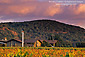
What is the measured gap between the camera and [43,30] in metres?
168

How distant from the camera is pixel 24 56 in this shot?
1519cm

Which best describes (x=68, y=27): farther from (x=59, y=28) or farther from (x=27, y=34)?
(x=27, y=34)

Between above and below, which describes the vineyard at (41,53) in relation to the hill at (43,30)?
below

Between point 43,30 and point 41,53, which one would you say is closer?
point 41,53

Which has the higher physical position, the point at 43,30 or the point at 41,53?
the point at 43,30

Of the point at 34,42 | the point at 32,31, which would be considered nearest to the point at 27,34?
the point at 32,31

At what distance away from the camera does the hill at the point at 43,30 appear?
514 feet

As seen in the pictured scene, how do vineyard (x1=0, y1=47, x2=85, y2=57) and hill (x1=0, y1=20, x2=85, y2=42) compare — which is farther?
hill (x1=0, y1=20, x2=85, y2=42)

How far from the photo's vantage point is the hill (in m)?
157

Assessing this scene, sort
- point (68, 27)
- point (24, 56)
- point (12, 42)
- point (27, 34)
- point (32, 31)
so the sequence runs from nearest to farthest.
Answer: point (24, 56), point (12, 42), point (27, 34), point (32, 31), point (68, 27)

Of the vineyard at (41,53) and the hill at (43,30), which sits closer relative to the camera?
the vineyard at (41,53)

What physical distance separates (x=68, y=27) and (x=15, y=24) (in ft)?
164

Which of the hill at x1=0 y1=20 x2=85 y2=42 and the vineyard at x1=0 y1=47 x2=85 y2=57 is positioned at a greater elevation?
the hill at x1=0 y1=20 x2=85 y2=42

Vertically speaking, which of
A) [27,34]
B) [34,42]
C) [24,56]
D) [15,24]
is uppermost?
[15,24]
